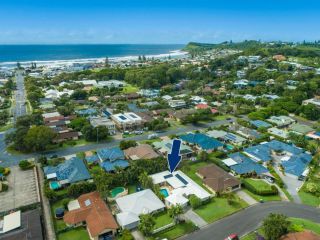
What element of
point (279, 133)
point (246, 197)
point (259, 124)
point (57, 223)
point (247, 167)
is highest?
point (259, 124)

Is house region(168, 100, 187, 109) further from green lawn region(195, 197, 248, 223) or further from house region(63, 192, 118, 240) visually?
house region(63, 192, 118, 240)

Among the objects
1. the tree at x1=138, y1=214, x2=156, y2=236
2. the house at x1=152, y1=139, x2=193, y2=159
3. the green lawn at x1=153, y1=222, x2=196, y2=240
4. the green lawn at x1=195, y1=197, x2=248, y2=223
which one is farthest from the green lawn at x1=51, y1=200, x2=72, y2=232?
the house at x1=152, y1=139, x2=193, y2=159

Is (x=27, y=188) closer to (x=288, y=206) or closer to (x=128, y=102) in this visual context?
(x=288, y=206)

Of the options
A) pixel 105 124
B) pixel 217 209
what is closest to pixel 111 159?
pixel 105 124

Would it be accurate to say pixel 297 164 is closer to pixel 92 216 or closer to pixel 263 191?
pixel 263 191

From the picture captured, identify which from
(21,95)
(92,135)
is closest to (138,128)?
(92,135)
